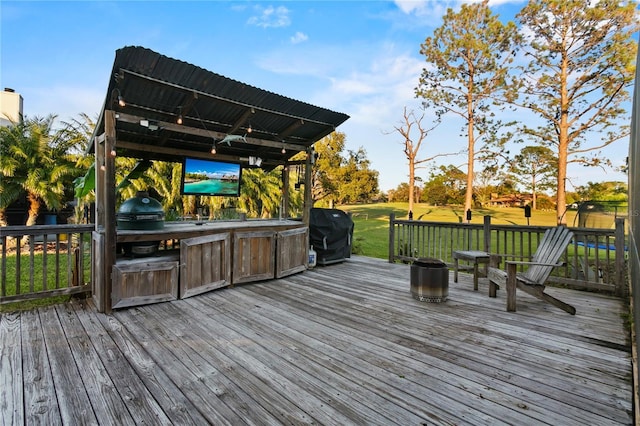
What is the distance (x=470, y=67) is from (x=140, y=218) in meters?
15.3

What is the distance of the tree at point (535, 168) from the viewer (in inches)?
614

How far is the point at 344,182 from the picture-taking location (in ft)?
60.7

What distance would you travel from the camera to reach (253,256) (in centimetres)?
496

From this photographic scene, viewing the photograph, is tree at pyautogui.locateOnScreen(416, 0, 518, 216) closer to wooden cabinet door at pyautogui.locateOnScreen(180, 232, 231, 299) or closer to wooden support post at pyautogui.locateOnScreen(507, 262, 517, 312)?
wooden support post at pyautogui.locateOnScreen(507, 262, 517, 312)

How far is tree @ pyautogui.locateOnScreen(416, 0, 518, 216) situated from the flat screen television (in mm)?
10615

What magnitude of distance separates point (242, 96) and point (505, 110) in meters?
14.5

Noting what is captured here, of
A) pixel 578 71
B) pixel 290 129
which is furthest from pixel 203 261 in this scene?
pixel 578 71

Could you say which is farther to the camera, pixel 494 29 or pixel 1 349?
pixel 494 29

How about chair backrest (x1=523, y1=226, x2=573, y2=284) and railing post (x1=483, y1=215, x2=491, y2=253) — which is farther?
railing post (x1=483, y1=215, x2=491, y2=253)

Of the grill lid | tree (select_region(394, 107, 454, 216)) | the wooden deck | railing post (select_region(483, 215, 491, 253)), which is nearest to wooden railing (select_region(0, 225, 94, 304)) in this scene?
the wooden deck

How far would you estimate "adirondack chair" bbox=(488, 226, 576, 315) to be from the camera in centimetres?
351

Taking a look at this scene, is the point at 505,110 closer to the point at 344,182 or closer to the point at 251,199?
the point at 344,182

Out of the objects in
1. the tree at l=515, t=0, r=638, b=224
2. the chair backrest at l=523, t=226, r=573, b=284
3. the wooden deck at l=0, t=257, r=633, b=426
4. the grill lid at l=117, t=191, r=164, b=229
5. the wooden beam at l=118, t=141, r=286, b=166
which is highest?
the tree at l=515, t=0, r=638, b=224

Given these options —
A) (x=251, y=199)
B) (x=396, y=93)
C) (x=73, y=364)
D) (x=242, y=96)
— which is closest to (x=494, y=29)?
(x=396, y=93)
